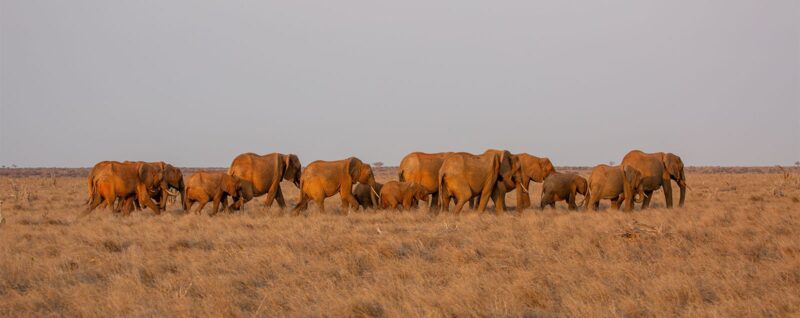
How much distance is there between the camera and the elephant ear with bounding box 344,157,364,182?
68.1 ft

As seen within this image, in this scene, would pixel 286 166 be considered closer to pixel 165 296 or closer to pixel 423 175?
pixel 423 175

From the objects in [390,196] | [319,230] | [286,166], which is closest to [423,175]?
[390,196]

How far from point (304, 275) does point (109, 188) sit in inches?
463

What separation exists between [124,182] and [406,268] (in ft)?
40.3

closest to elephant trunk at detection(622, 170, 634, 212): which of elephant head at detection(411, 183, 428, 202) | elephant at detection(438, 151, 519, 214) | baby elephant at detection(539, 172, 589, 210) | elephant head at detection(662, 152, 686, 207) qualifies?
baby elephant at detection(539, 172, 589, 210)

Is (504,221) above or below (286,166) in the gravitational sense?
below

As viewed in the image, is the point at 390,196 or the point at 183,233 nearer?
the point at 183,233

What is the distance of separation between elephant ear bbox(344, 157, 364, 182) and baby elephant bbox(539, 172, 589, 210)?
18.9 feet

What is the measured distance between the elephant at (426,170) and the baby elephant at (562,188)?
130 inches

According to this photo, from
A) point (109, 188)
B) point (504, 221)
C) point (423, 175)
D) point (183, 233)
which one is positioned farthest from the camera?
point (423, 175)

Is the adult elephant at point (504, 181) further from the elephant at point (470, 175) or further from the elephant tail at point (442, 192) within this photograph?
the elephant tail at point (442, 192)

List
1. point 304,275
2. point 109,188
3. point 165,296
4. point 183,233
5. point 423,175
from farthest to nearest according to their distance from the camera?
point 423,175 < point 109,188 < point 183,233 < point 304,275 < point 165,296

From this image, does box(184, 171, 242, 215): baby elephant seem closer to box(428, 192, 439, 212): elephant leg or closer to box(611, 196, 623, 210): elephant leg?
box(428, 192, 439, 212): elephant leg

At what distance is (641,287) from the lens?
903 cm
